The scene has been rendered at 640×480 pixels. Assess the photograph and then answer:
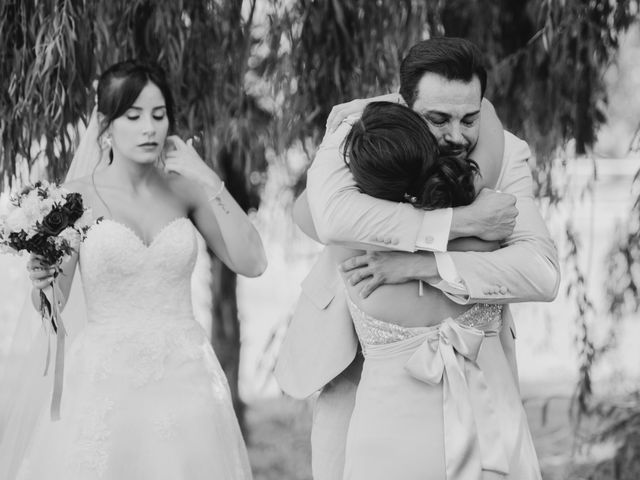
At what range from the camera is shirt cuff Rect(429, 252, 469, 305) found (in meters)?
2.43

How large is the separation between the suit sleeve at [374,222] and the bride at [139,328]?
40.6 inches

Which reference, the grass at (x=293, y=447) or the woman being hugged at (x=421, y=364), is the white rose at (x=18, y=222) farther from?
the grass at (x=293, y=447)

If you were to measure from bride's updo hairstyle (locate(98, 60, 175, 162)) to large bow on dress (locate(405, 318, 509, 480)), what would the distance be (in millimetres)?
1452

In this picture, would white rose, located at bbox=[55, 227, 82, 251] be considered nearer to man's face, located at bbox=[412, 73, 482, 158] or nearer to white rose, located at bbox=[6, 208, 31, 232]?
white rose, located at bbox=[6, 208, 31, 232]

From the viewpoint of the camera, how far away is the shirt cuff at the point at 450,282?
2.43 m

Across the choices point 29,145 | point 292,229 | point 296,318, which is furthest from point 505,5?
point 296,318

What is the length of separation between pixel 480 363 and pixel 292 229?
10.7ft

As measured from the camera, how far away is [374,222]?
8.16ft

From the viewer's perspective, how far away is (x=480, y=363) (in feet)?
8.36

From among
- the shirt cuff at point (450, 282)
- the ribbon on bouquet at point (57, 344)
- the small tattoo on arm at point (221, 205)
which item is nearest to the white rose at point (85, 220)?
the ribbon on bouquet at point (57, 344)

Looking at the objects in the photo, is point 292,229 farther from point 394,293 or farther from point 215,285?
point 394,293

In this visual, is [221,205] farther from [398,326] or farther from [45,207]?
[398,326]

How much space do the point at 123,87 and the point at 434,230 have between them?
138cm

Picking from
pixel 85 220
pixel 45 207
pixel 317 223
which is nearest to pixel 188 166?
pixel 85 220
